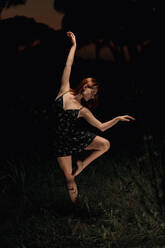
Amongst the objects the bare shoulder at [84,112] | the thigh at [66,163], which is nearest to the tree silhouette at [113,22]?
the bare shoulder at [84,112]

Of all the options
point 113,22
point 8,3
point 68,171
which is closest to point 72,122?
point 68,171

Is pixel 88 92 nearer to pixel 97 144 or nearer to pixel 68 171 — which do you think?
pixel 97 144

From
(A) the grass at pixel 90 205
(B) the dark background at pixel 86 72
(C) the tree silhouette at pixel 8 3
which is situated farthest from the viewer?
(C) the tree silhouette at pixel 8 3

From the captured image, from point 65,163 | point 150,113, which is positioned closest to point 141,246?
point 65,163

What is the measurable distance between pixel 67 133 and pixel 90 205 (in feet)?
3.38

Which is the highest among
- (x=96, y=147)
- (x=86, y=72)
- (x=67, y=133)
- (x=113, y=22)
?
(x=113, y=22)

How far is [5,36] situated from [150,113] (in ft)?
14.6

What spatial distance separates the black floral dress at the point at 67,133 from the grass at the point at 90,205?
78 cm

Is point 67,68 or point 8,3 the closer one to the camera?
point 67,68

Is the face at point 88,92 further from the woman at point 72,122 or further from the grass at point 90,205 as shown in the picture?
the grass at point 90,205

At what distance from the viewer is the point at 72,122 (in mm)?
4082

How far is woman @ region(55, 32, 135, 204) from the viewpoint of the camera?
4.07 metres

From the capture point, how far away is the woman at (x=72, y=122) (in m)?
4.07

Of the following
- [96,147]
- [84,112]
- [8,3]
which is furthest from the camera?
[8,3]
